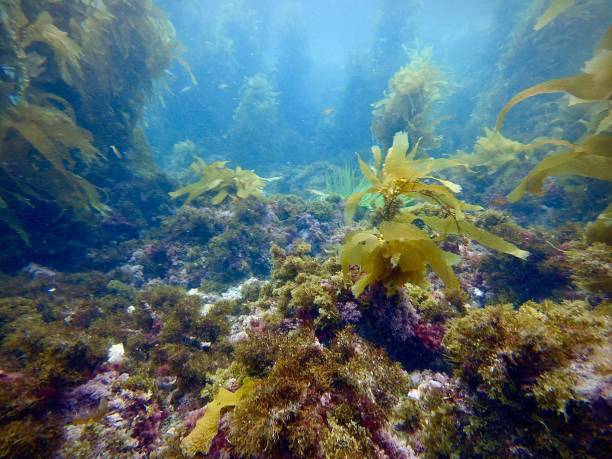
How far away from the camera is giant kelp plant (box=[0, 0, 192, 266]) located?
Answer: 16.5 ft

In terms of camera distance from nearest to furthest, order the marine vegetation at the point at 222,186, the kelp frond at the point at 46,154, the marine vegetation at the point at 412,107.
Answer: the kelp frond at the point at 46,154, the marine vegetation at the point at 222,186, the marine vegetation at the point at 412,107

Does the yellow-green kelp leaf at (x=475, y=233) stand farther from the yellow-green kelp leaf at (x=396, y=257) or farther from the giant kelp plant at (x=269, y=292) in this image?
the yellow-green kelp leaf at (x=396, y=257)

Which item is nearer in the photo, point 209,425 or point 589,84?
point 209,425

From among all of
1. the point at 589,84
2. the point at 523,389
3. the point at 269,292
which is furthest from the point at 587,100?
the point at 269,292

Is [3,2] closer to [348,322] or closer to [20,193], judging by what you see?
[20,193]

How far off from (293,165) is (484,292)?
15.6 meters

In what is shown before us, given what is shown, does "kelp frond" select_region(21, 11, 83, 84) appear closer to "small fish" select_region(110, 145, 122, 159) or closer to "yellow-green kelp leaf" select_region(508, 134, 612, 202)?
"small fish" select_region(110, 145, 122, 159)

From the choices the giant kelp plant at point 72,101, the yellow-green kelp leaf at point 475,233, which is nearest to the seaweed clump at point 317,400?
the yellow-green kelp leaf at point 475,233

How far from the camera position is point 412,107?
9.39m

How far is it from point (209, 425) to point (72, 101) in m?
8.04

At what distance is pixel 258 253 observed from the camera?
5.65 metres

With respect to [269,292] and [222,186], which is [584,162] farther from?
[222,186]

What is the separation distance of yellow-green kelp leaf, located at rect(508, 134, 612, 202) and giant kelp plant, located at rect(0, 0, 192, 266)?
23.5 ft

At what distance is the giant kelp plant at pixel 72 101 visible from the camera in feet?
16.5
